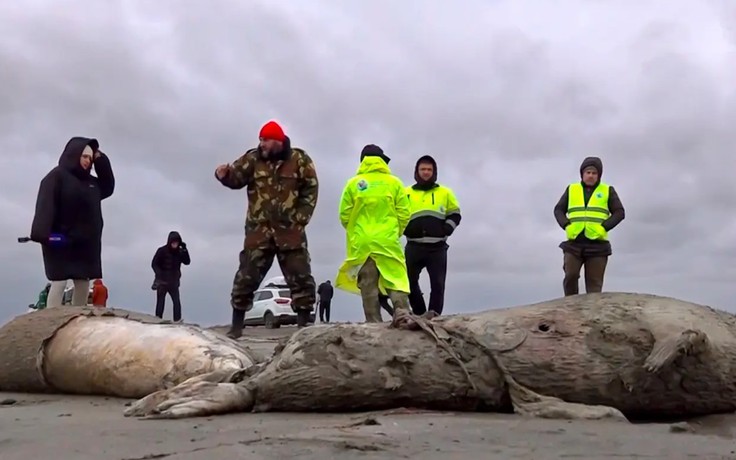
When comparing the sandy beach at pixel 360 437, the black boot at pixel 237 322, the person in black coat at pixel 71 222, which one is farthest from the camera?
the black boot at pixel 237 322

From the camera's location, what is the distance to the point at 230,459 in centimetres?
250

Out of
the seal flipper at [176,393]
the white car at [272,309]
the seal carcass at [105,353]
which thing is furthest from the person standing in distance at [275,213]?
the white car at [272,309]

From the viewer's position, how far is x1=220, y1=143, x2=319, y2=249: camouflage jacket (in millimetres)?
7613

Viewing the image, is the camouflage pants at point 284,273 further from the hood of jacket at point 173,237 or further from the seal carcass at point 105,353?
the hood of jacket at point 173,237

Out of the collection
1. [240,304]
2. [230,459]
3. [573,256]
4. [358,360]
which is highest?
[573,256]

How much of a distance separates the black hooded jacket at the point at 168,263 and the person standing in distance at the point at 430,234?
7.82 meters

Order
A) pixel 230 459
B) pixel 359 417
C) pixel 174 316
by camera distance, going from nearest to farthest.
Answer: pixel 230 459, pixel 359 417, pixel 174 316

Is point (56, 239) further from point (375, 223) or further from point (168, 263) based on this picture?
A: point (168, 263)

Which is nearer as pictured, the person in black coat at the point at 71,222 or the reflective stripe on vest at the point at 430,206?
the person in black coat at the point at 71,222

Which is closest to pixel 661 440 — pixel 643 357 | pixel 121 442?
pixel 643 357

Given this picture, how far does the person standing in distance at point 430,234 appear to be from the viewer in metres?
8.55

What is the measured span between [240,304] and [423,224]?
2.05m

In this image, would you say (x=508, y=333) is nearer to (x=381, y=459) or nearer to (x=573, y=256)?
(x=381, y=459)

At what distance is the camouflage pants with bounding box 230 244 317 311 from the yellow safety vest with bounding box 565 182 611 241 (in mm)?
2717
